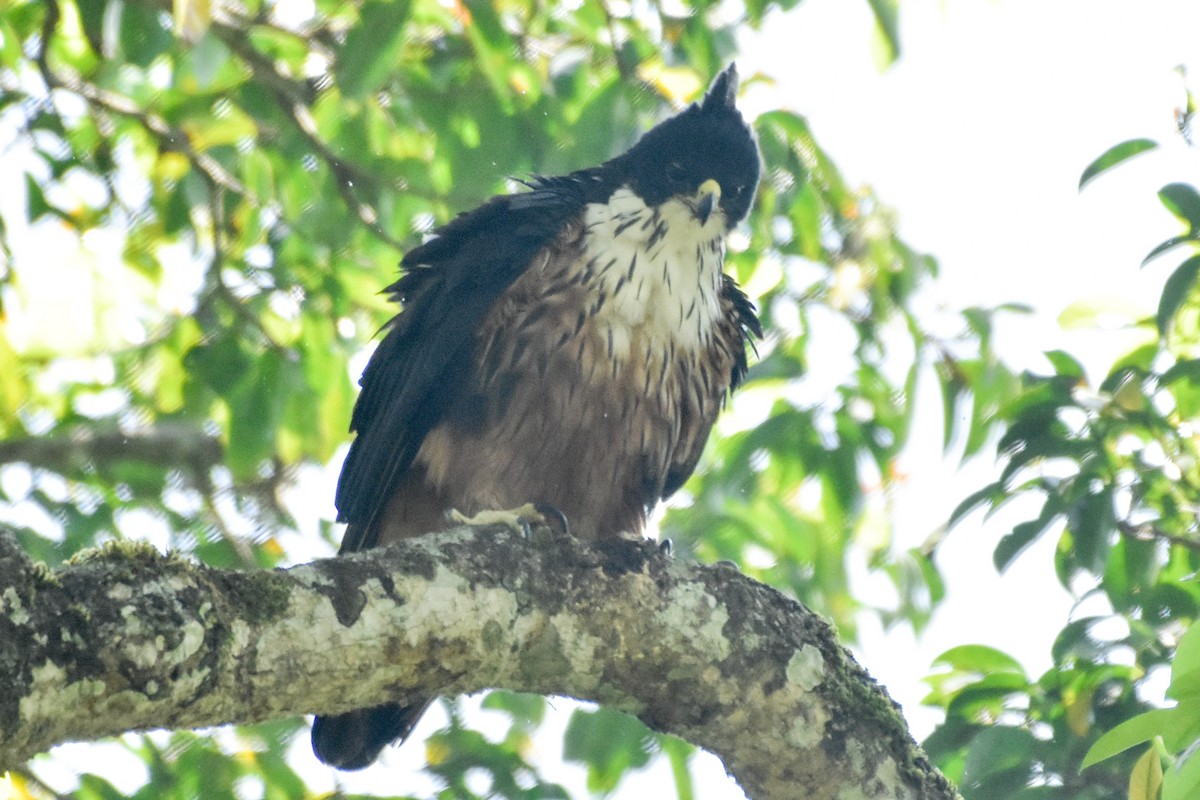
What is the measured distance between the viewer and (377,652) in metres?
2.13

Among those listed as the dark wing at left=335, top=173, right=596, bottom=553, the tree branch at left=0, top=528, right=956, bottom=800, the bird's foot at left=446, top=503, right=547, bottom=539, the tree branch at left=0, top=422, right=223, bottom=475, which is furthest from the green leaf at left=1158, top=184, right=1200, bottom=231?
the tree branch at left=0, top=422, right=223, bottom=475

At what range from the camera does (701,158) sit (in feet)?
13.0

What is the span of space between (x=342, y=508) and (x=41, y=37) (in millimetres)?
1829

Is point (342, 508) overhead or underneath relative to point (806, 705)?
overhead

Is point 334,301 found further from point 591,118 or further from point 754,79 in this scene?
point 754,79

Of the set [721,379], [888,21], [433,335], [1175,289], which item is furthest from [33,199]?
[1175,289]

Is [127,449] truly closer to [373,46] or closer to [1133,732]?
[373,46]

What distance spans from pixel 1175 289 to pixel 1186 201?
21cm

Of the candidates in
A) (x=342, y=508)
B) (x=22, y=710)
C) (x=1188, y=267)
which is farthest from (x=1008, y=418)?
(x=22, y=710)

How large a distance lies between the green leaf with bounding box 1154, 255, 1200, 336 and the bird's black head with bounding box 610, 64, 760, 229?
1314 mm

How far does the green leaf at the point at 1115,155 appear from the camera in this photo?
10.9ft

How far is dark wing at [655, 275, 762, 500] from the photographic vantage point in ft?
12.5

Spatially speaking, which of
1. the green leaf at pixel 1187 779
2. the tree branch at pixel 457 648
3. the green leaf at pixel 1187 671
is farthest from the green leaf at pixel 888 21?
the green leaf at pixel 1187 779

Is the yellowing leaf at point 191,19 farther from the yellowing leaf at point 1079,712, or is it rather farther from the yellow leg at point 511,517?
the yellowing leaf at point 1079,712
